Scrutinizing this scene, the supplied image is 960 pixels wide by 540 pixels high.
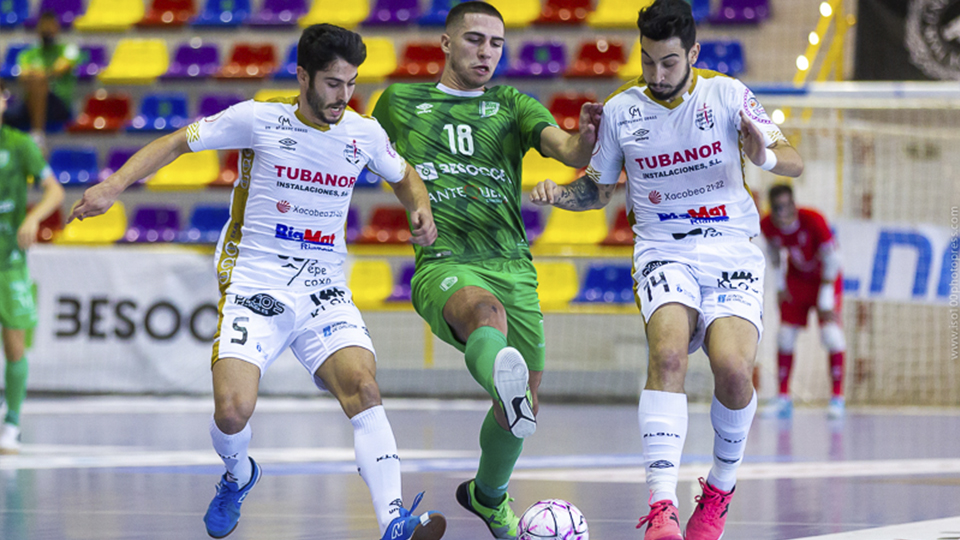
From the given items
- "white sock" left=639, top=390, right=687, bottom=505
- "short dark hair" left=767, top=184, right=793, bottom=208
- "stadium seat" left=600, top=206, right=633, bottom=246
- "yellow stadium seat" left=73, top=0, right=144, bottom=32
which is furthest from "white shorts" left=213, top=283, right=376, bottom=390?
"yellow stadium seat" left=73, top=0, right=144, bottom=32

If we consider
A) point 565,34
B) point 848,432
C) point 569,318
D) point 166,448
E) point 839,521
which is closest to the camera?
point 839,521

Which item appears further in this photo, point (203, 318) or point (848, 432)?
point (203, 318)

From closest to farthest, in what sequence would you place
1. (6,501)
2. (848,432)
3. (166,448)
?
(6,501) → (166,448) → (848,432)

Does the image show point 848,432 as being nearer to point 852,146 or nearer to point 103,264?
point 852,146

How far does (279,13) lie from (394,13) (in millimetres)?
1563

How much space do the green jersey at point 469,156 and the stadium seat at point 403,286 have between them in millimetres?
6692

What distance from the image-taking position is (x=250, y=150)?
184 inches

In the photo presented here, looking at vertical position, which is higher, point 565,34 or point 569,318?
point 565,34

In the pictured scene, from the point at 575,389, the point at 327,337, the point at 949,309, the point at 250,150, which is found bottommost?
the point at 575,389

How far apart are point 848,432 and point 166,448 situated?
5.32 m

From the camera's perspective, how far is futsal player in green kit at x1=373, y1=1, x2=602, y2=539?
193 inches

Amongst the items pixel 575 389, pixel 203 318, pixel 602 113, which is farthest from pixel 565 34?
pixel 602 113

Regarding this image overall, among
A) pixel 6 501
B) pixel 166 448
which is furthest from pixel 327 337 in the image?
pixel 166 448

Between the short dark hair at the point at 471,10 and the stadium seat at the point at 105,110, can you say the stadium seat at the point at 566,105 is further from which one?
the short dark hair at the point at 471,10
